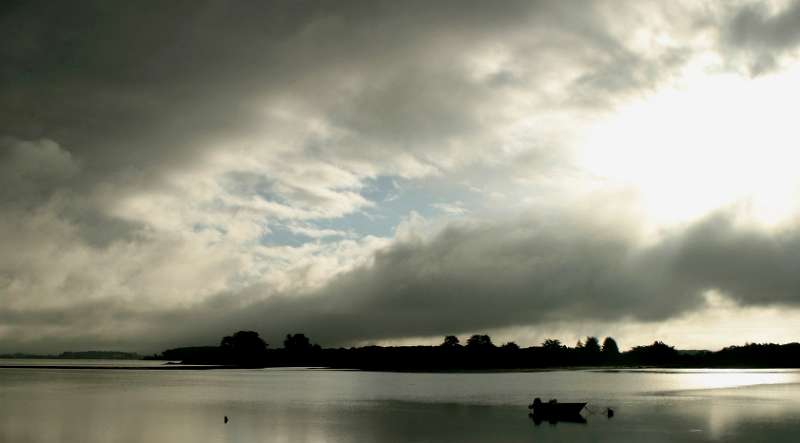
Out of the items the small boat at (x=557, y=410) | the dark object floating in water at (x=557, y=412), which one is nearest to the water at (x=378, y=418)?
the dark object floating in water at (x=557, y=412)

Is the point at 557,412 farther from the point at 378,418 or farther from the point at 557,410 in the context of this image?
the point at 378,418

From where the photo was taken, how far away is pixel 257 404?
82.7 meters

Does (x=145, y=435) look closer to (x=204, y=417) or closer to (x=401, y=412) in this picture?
(x=204, y=417)

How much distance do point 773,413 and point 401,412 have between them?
3912cm

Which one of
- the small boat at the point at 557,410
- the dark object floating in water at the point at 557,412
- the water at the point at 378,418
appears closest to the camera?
the water at the point at 378,418

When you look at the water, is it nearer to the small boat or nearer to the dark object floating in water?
the dark object floating in water

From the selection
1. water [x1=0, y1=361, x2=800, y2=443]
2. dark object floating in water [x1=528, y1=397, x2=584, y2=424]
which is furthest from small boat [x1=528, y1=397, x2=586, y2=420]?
water [x1=0, y1=361, x2=800, y2=443]

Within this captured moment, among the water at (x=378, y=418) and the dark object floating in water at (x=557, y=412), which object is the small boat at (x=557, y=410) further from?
the water at (x=378, y=418)

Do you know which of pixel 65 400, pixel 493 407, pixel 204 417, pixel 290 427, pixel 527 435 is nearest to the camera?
pixel 527 435

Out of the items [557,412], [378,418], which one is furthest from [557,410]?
[378,418]

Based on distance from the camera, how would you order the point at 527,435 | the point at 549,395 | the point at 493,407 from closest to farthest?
the point at 527,435, the point at 493,407, the point at 549,395

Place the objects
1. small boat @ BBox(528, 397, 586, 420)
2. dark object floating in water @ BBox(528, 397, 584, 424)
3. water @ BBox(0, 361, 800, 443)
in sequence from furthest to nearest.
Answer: small boat @ BBox(528, 397, 586, 420), dark object floating in water @ BBox(528, 397, 584, 424), water @ BBox(0, 361, 800, 443)

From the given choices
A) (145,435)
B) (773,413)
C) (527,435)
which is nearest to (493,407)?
(527,435)

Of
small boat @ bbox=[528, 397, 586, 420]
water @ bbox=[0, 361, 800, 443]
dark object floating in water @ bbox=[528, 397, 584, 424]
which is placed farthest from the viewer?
small boat @ bbox=[528, 397, 586, 420]
